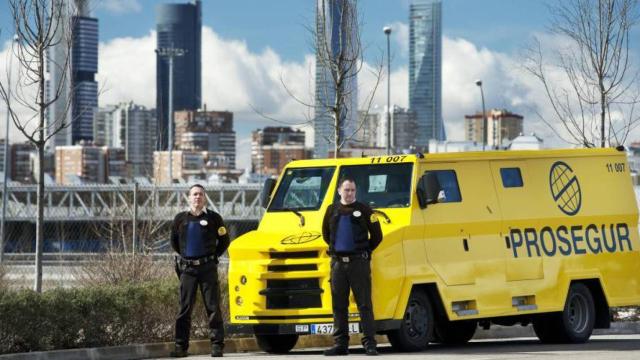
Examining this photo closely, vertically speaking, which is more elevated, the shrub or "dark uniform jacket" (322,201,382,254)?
"dark uniform jacket" (322,201,382,254)

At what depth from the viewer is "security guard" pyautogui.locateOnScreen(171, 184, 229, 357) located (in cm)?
1709

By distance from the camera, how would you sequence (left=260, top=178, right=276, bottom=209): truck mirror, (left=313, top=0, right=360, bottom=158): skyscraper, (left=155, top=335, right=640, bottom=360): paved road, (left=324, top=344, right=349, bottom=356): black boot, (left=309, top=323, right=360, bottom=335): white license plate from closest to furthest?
(left=155, top=335, right=640, bottom=360): paved road < (left=324, top=344, right=349, bottom=356): black boot < (left=309, top=323, right=360, bottom=335): white license plate < (left=260, top=178, right=276, bottom=209): truck mirror < (left=313, top=0, right=360, bottom=158): skyscraper

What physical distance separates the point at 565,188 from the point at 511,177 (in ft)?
3.41

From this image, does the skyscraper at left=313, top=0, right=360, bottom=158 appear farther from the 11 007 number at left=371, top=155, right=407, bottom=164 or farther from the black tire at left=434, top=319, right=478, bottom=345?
the 11 007 number at left=371, top=155, right=407, bottom=164

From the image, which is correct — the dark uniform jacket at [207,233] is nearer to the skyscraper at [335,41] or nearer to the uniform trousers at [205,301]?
the uniform trousers at [205,301]

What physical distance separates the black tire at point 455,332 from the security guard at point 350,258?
2.80 meters

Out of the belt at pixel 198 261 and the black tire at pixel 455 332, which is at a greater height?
the belt at pixel 198 261

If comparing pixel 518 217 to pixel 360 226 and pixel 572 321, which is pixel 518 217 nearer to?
pixel 572 321

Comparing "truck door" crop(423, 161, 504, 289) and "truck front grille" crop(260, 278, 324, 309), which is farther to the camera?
"truck door" crop(423, 161, 504, 289)

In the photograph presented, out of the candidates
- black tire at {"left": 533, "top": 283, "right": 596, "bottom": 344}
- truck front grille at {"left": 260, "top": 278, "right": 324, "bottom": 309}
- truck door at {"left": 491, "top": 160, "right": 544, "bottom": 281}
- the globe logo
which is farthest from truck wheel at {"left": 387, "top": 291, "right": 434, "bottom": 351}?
the globe logo

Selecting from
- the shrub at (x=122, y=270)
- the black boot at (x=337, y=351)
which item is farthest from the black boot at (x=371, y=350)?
the shrub at (x=122, y=270)

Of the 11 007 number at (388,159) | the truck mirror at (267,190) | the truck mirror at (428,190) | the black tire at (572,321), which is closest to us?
the truck mirror at (428,190)

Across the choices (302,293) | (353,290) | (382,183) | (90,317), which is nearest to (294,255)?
(302,293)

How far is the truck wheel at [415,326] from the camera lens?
675 inches
